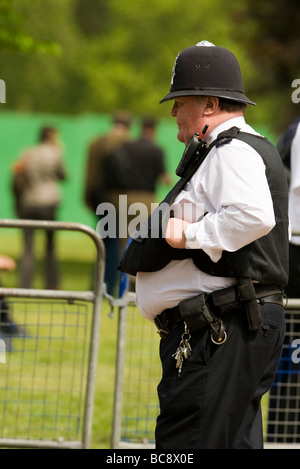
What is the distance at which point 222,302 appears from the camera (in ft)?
12.5

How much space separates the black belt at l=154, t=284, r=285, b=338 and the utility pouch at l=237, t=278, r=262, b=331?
0.03 meters

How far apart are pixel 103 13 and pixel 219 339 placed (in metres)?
61.0

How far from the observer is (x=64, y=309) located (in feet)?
17.8

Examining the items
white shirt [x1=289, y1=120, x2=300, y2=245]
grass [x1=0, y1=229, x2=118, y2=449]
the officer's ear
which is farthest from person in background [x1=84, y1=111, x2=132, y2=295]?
the officer's ear

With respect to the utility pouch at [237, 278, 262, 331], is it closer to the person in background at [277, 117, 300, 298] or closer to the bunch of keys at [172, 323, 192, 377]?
the bunch of keys at [172, 323, 192, 377]

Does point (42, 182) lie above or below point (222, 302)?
above

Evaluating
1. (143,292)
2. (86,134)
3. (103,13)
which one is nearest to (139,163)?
(143,292)

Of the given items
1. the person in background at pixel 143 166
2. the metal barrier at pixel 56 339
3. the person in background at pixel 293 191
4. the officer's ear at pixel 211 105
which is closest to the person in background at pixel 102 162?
the person in background at pixel 143 166

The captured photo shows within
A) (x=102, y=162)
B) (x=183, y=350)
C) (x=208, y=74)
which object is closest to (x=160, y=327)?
(x=183, y=350)

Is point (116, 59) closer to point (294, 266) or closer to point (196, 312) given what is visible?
point (294, 266)

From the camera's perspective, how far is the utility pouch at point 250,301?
3.81 metres

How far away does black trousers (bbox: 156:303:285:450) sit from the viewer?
150 inches

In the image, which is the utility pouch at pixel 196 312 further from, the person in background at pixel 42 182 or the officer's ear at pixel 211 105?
the person in background at pixel 42 182

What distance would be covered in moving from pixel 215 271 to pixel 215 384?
18.1 inches
